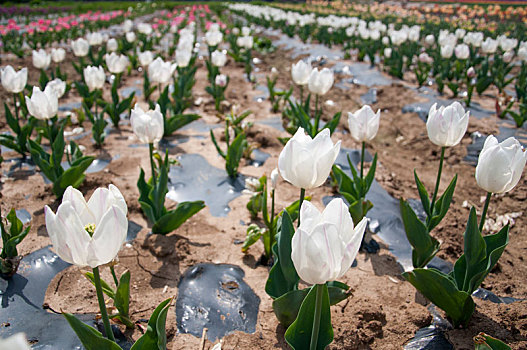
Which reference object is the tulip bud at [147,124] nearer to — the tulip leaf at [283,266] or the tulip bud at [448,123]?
the tulip leaf at [283,266]

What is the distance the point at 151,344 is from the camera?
1489 millimetres

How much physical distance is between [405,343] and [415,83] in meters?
6.24

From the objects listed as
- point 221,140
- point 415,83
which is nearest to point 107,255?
point 221,140

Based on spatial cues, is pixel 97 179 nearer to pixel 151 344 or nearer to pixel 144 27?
pixel 151 344

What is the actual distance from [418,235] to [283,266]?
0.97 meters

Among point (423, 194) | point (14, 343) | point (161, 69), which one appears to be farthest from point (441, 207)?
point (161, 69)

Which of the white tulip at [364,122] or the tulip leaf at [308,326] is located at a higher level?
the white tulip at [364,122]

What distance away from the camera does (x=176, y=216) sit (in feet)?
9.12

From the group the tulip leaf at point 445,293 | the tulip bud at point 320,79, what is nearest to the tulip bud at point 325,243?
the tulip leaf at point 445,293

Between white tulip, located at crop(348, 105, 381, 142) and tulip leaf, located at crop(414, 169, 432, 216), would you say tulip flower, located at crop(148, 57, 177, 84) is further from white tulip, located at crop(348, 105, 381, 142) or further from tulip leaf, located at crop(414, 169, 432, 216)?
tulip leaf, located at crop(414, 169, 432, 216)

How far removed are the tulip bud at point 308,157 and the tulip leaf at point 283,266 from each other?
0.62 feet

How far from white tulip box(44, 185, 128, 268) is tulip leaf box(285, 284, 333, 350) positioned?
2.33ft

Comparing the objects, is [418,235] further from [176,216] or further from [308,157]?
[176,216]

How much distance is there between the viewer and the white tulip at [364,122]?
267 cm
